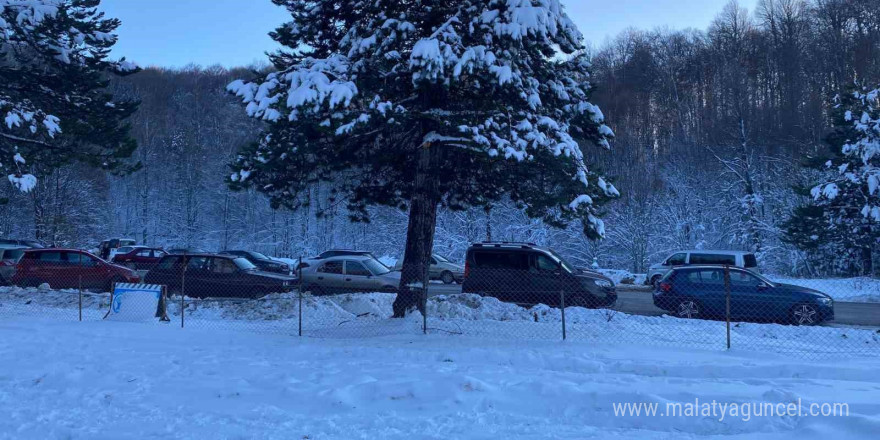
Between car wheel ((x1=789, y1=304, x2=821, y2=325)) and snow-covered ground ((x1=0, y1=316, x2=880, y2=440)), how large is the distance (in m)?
5.18

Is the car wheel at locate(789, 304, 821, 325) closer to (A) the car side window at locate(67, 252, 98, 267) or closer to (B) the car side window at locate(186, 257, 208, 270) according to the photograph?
(B) the car side window at locate(186, 257, 208, 270)

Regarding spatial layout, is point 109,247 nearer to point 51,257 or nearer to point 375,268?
point 51,257

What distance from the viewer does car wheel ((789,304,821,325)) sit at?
13258 millimetres

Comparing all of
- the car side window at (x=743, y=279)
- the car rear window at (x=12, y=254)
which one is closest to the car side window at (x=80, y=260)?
the car rear window at (x=12, y=254)

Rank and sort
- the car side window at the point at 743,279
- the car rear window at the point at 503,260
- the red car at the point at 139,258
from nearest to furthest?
the car side window at the point at 743,279 → the car rear window at the point at 503,260 → the red car at the point at 139,258

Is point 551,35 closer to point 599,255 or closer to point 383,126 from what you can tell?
point 383,126

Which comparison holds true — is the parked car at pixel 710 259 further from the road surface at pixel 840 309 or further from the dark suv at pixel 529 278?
the dark suv at pixel 529 278

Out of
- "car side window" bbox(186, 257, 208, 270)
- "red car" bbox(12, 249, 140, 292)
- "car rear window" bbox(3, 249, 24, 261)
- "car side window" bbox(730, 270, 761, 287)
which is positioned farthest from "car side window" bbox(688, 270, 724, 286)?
"car rear window" bbox(3, 249, 24, 261)

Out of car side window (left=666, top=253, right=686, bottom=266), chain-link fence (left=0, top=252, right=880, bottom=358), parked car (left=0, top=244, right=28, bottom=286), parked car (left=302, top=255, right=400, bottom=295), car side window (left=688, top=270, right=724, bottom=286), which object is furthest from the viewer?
car side window (left=666, top=253, right=686, bottom=266)

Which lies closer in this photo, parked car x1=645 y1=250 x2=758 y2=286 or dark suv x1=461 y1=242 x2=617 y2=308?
dark suv x1=461 y1=242 x2=617 y2=308

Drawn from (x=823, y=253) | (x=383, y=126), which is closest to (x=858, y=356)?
(x=383, y=126)

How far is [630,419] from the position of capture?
5.77m

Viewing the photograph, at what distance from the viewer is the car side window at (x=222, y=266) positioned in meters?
16.3

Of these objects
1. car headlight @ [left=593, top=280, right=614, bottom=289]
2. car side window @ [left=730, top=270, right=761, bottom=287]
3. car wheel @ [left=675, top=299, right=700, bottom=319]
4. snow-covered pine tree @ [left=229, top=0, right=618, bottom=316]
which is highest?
snow-covered pine tree @ [left=229, top=0, right=618, bottom=316]
